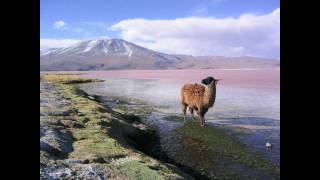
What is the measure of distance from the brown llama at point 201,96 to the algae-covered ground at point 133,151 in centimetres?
96

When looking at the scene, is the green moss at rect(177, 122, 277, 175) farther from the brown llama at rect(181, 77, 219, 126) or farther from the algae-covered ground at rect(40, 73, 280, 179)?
the brown llama at rect(181, 77, 219, 126)

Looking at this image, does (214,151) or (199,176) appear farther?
(214,151)

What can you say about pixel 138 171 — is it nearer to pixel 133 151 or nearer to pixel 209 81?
pixel 133 151

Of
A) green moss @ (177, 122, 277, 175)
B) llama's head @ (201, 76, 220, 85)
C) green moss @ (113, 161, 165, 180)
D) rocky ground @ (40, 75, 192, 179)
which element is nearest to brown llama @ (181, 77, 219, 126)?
llama's head @ (201, 76, 220, 85)

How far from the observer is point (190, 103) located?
20531 millimetres

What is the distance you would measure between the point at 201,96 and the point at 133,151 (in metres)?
8.09

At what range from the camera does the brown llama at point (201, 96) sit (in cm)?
1917

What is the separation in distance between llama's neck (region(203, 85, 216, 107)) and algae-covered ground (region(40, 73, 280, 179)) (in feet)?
4.14

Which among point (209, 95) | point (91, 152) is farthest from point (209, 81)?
point (91, 152)

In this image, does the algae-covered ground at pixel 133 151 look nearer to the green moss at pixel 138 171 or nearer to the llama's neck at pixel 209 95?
the green moss at pixel 138 171
